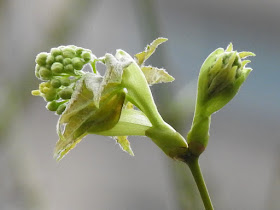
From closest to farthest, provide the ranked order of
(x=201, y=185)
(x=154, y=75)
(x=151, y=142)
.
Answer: (x=201, y=185), (x=154, y=75), (x=151, y=142)

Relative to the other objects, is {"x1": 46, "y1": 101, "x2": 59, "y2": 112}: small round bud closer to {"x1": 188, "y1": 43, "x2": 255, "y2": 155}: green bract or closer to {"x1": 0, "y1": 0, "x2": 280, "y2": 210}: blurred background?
{"x1": 188, "y1": 43, "x2": 255, "y2": 155}: green bract

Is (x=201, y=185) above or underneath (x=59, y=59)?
underneath

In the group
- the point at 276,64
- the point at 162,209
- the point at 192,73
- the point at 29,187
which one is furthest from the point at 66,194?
the point at 276,64

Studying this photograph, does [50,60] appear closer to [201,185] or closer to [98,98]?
[98,98]

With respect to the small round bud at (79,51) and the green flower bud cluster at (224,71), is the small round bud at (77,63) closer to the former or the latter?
the small round bud at (79,51)

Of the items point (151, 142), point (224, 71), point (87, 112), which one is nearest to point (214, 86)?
point (224, 71)

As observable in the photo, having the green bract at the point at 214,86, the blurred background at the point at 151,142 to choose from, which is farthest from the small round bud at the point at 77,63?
the blurred background at the point at 151,142
